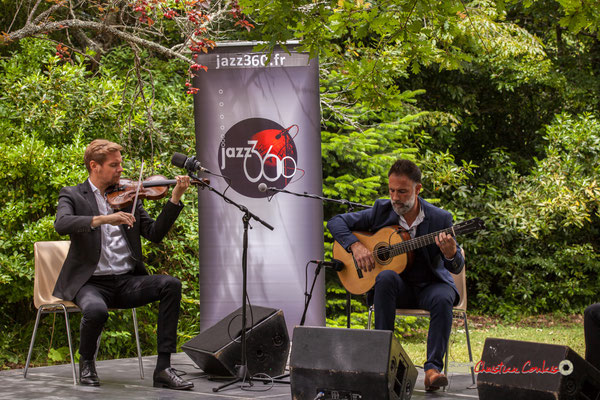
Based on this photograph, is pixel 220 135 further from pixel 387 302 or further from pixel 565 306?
pixel 565 306

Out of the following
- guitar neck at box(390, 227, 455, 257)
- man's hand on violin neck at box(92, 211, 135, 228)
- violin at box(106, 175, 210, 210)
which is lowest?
guitar neck at box(390, 227, 455, 257)

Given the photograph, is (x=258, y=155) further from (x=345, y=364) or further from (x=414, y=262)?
(x=345, y=364)

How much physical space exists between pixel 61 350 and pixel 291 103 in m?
2.85

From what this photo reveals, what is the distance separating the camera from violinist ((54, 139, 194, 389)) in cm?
406

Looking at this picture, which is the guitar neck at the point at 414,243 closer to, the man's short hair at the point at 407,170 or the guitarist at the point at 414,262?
the guitarist at the point at 414,262

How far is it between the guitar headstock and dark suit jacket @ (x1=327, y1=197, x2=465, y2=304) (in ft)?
0.67

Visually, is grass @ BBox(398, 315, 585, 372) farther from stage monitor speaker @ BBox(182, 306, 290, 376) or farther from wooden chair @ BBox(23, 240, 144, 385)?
wooden chair @ BBox(23, 240, 144, 385)

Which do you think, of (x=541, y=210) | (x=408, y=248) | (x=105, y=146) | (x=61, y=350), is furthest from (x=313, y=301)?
(x=541, y=210)

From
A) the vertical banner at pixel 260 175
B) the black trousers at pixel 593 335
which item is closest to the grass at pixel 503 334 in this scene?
the vertical banner at pixel 260 175

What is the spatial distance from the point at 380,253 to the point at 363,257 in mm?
124

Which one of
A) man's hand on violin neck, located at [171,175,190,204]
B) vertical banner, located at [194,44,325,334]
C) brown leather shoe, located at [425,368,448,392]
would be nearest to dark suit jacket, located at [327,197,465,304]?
brown leather shoe, located at [425,368,448,392]

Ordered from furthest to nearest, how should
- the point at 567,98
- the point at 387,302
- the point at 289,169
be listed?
the point at 567,98, the point at 289,169, the point at 387,302

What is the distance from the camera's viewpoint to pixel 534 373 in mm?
2846

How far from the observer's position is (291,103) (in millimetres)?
5180
